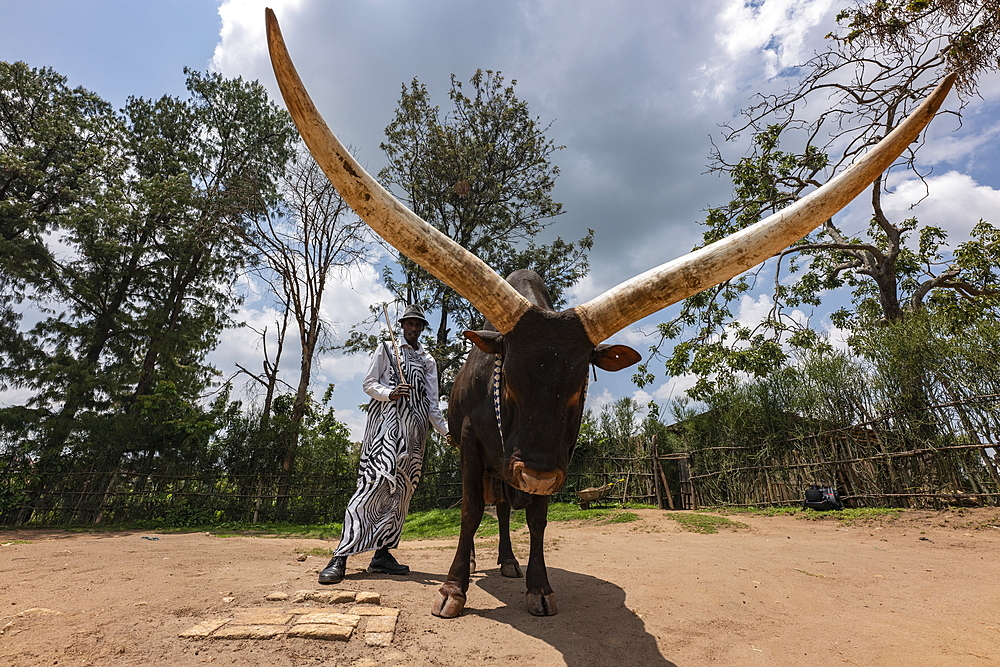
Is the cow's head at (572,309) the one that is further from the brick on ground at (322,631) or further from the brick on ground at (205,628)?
the brick on ground at (205,628)

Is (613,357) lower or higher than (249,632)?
higher

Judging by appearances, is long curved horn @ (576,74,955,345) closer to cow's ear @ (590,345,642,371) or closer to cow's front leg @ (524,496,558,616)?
cow's ear @ (590,345,642,371)

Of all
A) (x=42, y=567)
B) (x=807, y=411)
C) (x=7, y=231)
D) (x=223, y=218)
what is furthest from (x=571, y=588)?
(x=7, y=231)

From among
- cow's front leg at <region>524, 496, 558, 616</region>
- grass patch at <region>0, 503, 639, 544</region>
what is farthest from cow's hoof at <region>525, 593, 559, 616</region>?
grass patch at <region>0, 503, 639, 544</region>

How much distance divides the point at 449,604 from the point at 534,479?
1.03m

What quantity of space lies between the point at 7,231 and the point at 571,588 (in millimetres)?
17284

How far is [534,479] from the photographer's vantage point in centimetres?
228

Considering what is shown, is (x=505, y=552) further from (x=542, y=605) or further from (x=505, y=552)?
(x=542, y=605)

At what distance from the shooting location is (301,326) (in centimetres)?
1500

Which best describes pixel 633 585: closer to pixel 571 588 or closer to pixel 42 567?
pixel 571 588

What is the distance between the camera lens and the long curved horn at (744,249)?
2279mm

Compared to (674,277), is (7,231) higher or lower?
higher

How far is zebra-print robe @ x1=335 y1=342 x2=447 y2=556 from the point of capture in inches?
148

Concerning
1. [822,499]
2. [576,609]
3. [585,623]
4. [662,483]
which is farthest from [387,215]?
[662,483]
